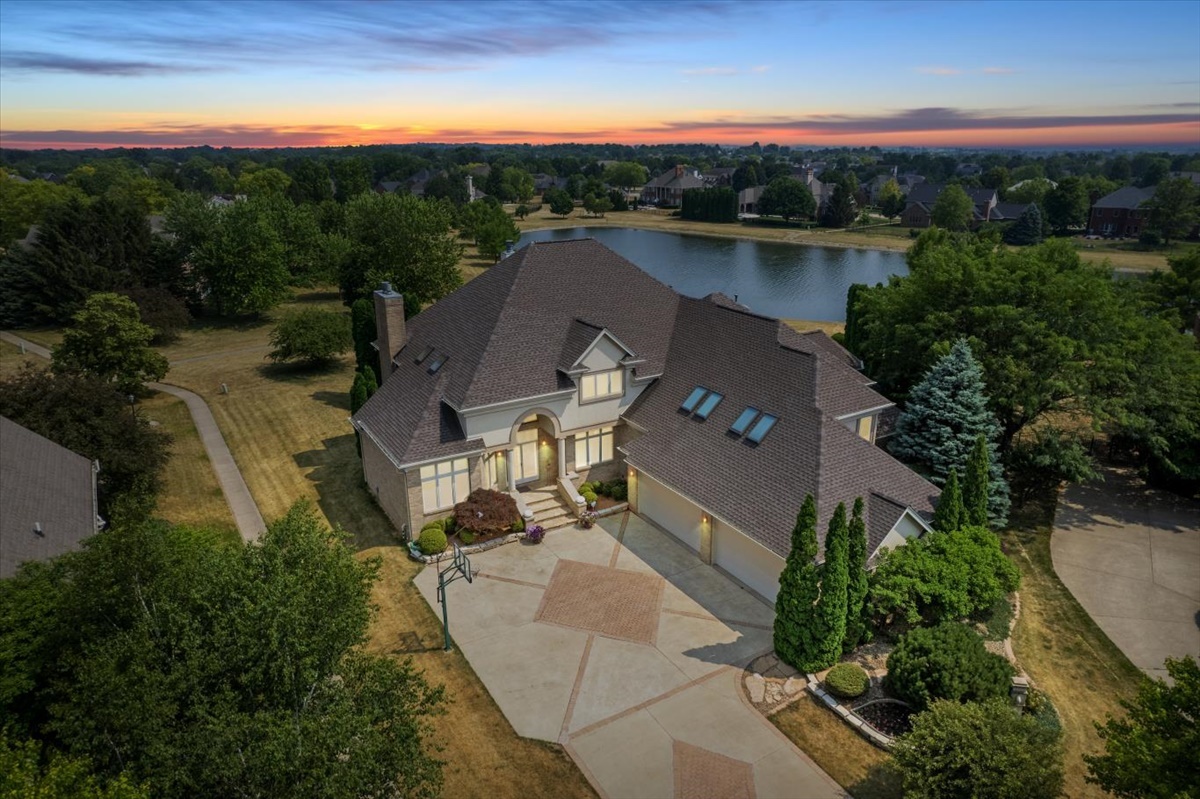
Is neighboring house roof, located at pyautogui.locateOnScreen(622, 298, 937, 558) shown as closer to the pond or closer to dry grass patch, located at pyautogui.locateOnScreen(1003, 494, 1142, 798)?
dry grass patch, located at pyautogui.locateOnScreen(1003, 494, 1142, 798)

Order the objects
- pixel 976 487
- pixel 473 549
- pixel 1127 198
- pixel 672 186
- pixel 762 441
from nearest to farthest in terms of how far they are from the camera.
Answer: pixel 976 487 → pixel 762 441 → pixel 473 549 → pixel 1127 198 → pixel 672 186

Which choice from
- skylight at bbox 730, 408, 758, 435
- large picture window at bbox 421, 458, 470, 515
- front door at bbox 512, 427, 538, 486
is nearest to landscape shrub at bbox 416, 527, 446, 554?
large picture window at bbox 421, 458, 470, 515

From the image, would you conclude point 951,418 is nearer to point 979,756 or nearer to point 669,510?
point 669,510

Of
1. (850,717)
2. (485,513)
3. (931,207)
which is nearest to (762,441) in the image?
(850,717)

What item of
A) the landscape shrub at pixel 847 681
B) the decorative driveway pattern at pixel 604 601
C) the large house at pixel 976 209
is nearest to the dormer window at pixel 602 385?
the decorative driveway pattern at pixel 604 601

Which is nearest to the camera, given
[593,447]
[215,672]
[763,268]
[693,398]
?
[215,672]

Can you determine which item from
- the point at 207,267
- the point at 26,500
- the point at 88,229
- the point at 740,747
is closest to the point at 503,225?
the point at 207,267

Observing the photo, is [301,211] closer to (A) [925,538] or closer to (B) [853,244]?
(A) [925,538]

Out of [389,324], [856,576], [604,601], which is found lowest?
[604,601]
